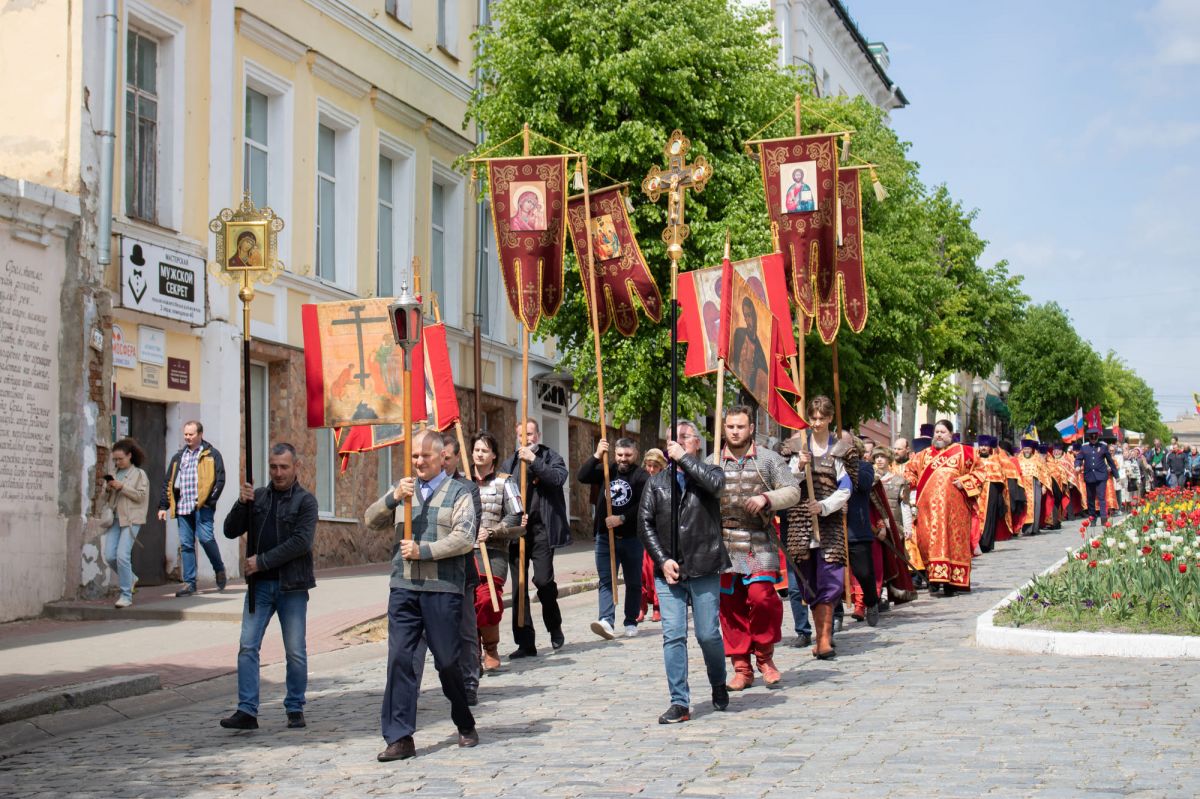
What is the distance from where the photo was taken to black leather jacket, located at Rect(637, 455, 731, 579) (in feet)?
31.4

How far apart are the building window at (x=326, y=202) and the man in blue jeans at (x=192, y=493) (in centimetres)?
634

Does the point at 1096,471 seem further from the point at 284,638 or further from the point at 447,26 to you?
the point at 284,638

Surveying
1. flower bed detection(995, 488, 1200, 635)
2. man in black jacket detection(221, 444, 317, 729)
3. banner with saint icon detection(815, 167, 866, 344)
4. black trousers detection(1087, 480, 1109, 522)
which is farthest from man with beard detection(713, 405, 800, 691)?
black trousers detection(1087, 480, 1109, 522)

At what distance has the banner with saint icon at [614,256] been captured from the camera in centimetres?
1622

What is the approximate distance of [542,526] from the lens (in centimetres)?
1320

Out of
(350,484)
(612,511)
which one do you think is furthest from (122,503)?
(350,484)

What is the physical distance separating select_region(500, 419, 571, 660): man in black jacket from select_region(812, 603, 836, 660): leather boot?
2.25 m

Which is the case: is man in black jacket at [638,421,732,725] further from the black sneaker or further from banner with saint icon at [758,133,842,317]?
banner with saint icon at [758,133,842,317]

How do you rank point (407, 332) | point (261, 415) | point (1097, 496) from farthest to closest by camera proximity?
point (1097, 496)
point (261, 415)
point (407, 332)

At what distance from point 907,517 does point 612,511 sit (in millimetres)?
4930

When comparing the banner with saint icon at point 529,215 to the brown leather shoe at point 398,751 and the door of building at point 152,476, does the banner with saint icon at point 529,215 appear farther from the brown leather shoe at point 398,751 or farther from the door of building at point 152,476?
the brown leather shoe at point 398,751

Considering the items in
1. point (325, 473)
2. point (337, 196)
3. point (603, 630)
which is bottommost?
point (603, 630)

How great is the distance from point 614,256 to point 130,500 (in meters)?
5.52

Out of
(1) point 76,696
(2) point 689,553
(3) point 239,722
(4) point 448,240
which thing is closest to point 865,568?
(2) point 689,553
